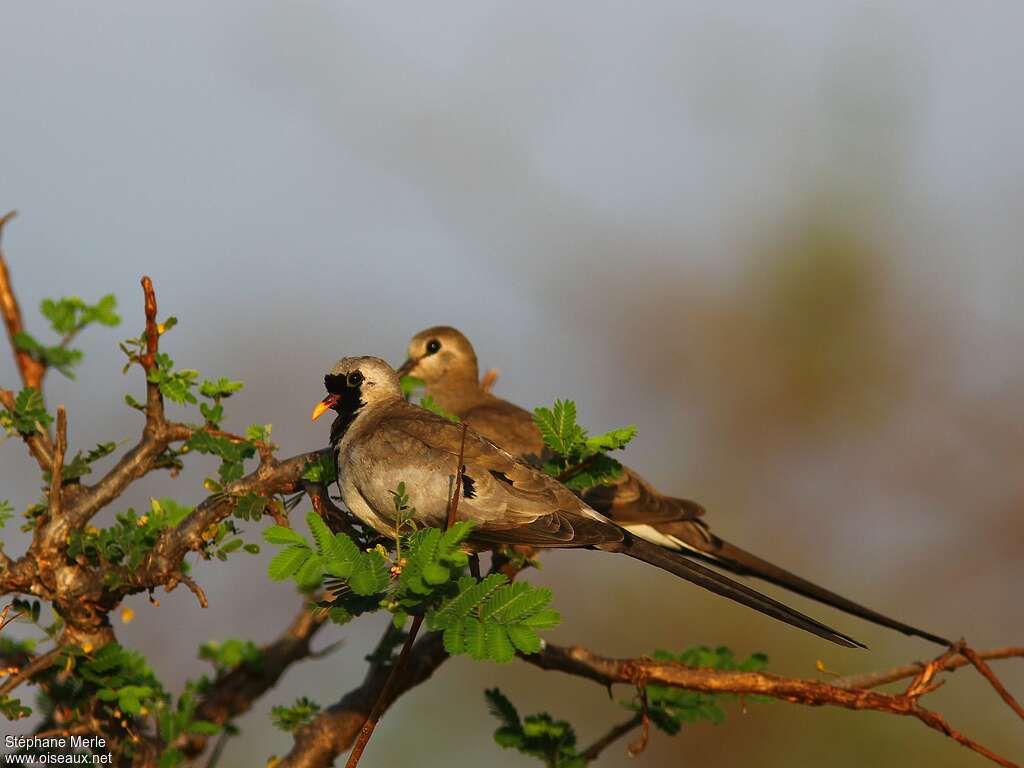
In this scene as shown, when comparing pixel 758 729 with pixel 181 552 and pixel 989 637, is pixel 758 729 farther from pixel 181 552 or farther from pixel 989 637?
pixel 181 552

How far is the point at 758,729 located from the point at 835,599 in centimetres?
374

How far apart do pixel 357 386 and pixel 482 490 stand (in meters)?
1.49

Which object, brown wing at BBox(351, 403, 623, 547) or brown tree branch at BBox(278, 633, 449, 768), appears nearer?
brown wing at BBox(351, 403, 623, 547)

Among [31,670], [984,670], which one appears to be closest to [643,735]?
[984,670]

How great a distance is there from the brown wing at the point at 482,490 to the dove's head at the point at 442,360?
4.41 meters

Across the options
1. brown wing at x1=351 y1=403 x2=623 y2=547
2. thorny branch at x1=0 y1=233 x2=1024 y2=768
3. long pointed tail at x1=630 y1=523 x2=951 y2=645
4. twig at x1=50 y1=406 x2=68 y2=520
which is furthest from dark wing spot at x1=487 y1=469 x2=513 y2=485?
long pointed tail at x1=630 y1=523 x2=951 y2=645

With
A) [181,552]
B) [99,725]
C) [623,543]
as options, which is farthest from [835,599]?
[99,725]

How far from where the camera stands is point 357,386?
6.39 m

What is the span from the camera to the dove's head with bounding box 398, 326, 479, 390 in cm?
988

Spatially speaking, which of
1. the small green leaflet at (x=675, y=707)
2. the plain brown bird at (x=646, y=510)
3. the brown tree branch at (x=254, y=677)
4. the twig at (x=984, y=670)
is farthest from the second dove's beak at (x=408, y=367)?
the twig at (x=984, y=670)

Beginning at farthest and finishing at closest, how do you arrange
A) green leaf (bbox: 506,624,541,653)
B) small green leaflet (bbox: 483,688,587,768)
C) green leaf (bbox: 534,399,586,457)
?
1. small green leaflet (bbox: 483,688,587,768)
2. green leaf (bbox: 534,399,586,457)
3. green leaf (bbox: 506,624,541,653)

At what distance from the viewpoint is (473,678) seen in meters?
9.55

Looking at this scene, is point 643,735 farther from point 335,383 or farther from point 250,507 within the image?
point 335,383

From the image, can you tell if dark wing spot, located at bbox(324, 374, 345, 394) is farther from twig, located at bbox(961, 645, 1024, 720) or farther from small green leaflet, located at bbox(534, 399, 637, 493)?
twig, located at bbox(961, 645, 1024, 720)
